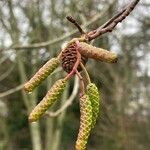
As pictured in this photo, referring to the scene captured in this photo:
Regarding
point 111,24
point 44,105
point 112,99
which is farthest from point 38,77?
point 112,99

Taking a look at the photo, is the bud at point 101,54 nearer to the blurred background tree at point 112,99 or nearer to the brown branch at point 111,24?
the brown branch at point 111,24

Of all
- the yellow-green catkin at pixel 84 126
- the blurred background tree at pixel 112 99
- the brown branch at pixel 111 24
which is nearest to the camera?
the yellow-green catkin at pixel 84 126

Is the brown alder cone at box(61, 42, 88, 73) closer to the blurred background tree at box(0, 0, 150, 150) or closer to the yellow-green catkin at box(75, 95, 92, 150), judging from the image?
the yellow-green catkin at box(75, 95, 92, 150)

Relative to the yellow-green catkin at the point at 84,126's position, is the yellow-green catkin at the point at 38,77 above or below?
above

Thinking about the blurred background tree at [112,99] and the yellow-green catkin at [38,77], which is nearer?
the yellow-green catkin at [38,77]

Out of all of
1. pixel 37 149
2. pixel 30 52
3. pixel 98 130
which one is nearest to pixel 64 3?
pixel 30 52

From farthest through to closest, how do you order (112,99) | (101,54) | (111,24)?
(112,99) < (111,24) < (101,54)

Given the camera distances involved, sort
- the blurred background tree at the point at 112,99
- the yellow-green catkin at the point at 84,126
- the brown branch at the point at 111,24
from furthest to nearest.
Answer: the blurred background tree at the point at 112,99 < the brown branch at the point at 111,24 < the yellow-green catkin at the point at 84,126

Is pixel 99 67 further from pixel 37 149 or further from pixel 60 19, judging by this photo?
pixel 37 149

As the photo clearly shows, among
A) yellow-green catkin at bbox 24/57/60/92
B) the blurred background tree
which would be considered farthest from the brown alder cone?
the blurred background tree

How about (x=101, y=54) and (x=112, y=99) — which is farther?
(x=112, y=99)

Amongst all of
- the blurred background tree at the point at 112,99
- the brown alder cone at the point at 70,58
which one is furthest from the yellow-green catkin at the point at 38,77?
the blurred background tree at the point at 112,99

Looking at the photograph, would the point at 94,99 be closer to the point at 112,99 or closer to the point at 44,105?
the point at 44,105
